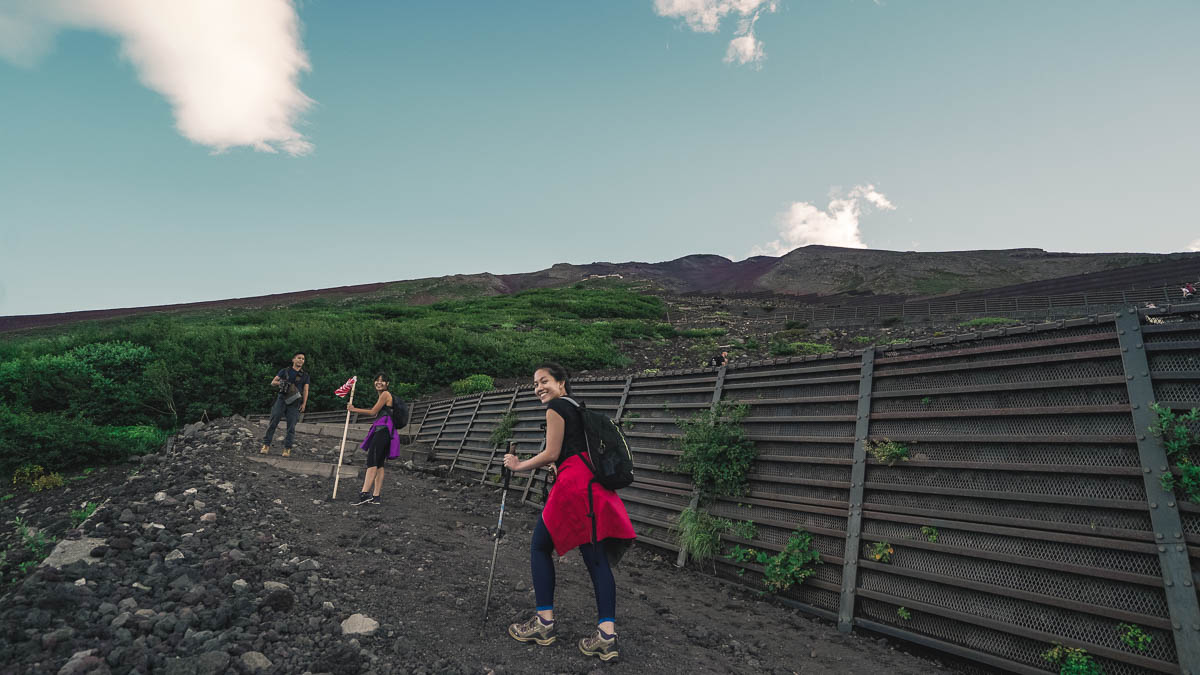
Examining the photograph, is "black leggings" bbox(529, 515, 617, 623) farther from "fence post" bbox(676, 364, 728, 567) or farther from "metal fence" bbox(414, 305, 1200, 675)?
"fence post" bbox(676, 364, 728, 567)

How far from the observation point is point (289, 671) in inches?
118

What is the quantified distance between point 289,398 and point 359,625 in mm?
9030

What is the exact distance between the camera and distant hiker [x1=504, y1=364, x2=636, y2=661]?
356 cm

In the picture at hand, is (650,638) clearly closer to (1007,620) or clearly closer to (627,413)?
(1007,620)

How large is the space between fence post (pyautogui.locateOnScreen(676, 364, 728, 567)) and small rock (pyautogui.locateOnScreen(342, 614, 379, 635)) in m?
3.59

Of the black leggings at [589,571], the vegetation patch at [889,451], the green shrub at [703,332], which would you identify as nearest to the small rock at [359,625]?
the black leggings at [589,571]

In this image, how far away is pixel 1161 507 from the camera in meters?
3.16

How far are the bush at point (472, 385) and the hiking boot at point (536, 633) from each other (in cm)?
2018

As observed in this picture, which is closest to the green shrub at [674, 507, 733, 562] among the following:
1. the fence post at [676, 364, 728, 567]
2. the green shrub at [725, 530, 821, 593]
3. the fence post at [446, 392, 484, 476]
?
the fence post at [676, 364, 728, 567]

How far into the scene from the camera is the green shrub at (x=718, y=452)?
5898 mm

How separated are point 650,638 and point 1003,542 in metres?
2.70

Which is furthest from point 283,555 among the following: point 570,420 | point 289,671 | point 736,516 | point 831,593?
point 831,593

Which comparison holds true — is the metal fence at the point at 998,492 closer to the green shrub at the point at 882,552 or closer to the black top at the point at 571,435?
the green shrub at the point at 882,552

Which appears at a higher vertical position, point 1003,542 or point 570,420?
point 570,420
